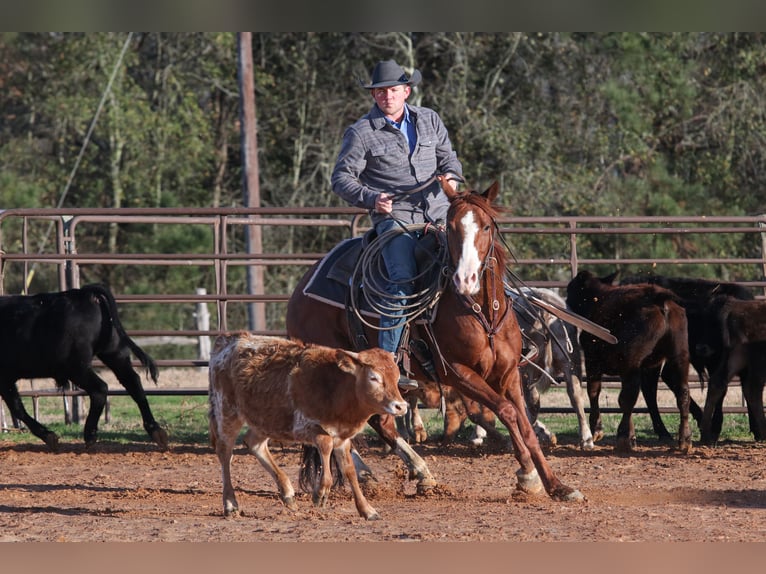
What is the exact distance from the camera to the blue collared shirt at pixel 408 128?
290 inches

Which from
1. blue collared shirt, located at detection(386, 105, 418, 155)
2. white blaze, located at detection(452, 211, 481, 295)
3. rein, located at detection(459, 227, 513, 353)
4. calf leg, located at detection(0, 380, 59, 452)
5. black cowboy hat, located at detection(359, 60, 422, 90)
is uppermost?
black cowboy hat, located at detection(359, 60, 422, 90)

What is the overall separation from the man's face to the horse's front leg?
1.76 metres

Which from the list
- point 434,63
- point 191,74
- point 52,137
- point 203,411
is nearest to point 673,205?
point 434,63

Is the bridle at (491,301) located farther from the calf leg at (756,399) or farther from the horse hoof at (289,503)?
the calf leg at (756,399)

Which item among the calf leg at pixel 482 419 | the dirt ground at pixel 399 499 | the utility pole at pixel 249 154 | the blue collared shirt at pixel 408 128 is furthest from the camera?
the utility pole at pixel 249 154

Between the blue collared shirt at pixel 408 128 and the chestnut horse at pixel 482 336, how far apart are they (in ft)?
2.15

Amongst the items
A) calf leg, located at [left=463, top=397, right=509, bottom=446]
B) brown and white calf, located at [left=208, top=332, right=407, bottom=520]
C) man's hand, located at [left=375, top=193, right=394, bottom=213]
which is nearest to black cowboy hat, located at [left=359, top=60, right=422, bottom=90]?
man's hand, located at [left=375, top=193, right=394, bottom=213]

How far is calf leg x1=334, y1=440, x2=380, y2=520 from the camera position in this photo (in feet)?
19.4

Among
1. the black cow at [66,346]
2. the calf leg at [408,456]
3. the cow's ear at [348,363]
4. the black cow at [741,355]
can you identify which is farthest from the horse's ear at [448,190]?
the black cow at [66,346]

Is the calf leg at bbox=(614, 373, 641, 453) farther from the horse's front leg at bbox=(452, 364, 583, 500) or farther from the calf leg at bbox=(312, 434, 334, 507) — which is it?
the calf leg at bbox=(312, 434, 334, 507)

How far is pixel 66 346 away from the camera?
952 cm

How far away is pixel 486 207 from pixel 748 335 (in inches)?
150

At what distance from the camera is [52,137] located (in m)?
23.5

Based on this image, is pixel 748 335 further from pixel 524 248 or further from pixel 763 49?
pixel 763 49
